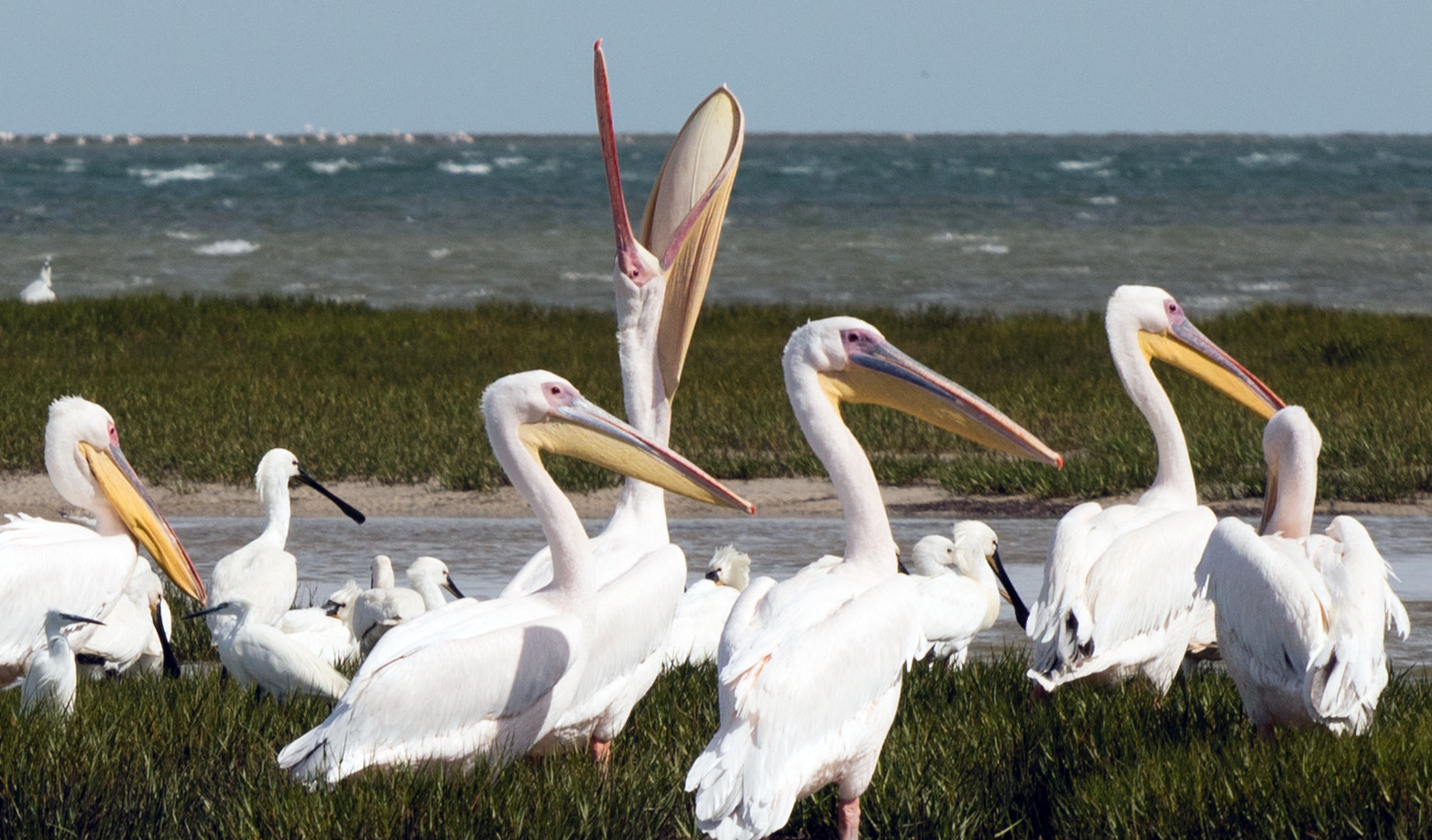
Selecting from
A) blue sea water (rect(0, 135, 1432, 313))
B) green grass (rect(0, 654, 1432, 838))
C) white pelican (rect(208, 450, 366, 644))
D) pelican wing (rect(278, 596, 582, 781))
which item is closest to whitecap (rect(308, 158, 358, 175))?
blue sea water (rect(0, 135, 1432, 313))

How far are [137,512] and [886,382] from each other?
268 cm

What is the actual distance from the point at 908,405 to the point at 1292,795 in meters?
1.28

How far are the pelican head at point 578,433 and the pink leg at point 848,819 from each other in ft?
2.56

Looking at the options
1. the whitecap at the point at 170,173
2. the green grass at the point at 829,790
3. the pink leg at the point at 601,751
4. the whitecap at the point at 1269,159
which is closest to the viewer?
the green grass at the point at 829,790

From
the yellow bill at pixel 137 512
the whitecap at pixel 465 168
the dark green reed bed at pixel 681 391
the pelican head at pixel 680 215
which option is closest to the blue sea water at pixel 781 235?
the whitecap at pixel 465 168

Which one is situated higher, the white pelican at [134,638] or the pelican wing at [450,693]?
the pelican wing at [450,693]

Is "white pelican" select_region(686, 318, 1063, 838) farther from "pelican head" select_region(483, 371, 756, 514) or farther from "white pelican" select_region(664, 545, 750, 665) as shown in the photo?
"white pelican" select_region(664, 545, 750, 665)

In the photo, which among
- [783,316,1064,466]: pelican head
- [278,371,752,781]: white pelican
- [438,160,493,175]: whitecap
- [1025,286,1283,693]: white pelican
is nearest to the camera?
[278,371,752,781]: white pelican

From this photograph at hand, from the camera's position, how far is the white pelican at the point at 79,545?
201 inches

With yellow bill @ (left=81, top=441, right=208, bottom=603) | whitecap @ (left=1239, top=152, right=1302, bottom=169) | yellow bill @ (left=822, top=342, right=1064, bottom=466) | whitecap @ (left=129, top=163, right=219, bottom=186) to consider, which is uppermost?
yellow bill @ (left=822, top=342, right=1064, bottom=466)

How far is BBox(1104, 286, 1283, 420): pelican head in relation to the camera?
5.80 meters

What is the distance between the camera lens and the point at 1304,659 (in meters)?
4.02

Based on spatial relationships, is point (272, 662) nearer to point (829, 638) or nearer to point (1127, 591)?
point (829, 638)

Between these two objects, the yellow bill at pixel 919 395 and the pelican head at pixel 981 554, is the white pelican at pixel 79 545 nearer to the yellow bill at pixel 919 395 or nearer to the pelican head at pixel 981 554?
the yellow bill at pixel 919 395
